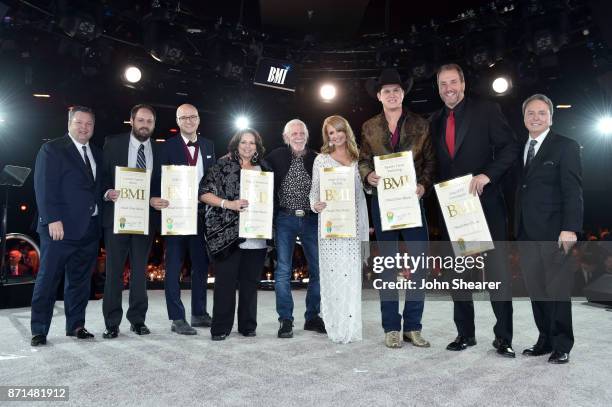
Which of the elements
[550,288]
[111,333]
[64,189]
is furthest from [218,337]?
[550,288]

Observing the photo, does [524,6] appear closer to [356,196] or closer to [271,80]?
[271,80]

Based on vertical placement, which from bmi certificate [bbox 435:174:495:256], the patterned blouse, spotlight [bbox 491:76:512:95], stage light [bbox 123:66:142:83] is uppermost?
stage light [bbox 123:66:142:83]

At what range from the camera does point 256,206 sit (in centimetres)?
366

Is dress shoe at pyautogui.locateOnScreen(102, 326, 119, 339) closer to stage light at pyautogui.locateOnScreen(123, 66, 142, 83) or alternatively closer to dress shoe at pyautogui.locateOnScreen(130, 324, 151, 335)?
dress shoe at pyautogui.locateOnScreen(130, 324, 151, 335)

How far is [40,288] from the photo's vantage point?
11.8 ft

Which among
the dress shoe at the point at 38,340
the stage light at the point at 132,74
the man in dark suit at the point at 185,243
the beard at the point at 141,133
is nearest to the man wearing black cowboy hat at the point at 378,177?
the man in dark suit at the point at 185,243

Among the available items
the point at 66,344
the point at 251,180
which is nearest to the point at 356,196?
the point at 251,180

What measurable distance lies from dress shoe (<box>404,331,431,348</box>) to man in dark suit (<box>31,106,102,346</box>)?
7.52 ft

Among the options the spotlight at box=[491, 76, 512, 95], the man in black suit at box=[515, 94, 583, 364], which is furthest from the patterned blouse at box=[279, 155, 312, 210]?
the spotlight at box=[491, 76, 512, 95]

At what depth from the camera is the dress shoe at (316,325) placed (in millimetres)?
3996

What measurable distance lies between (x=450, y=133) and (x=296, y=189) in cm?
122

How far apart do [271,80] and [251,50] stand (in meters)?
0.53

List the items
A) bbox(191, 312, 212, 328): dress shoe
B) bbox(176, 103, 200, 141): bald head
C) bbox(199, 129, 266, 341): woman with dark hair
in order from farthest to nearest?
1. bbox(191, 312, 212, 328): dress shoe
2. bbox(176, 103, 200, 141): bald head
3. bbox(199, 129, 266, 341): woman with dark hair

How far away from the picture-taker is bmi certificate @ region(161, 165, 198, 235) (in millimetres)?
3770
